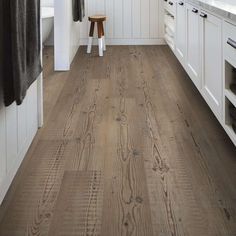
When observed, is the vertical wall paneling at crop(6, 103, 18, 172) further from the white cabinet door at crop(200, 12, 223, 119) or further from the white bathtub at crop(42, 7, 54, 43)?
the white bathtub at crop(42, 7, 54, 43)

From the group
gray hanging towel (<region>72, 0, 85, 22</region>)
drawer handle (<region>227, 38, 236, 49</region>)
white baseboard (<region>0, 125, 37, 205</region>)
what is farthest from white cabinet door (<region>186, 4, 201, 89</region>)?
gray hanging towel (<region>72, 0, 85, 22</region>)

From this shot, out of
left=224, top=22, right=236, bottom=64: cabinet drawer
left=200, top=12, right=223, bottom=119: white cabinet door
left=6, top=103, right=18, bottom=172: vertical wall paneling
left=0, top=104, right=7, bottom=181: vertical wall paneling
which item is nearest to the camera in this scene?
left=0, top=104, right=7, bottom=181: vertical wall paneling

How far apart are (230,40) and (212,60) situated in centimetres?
49

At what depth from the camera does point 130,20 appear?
5.77 metres

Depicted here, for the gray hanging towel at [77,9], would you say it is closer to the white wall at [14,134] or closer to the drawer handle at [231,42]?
the white wall at [14,134]

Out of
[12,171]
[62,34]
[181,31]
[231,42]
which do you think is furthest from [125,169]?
[62,34]

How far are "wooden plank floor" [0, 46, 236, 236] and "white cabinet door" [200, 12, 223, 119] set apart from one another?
0.71ft

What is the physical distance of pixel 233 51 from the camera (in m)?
1.86

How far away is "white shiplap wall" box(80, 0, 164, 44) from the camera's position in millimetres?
5707

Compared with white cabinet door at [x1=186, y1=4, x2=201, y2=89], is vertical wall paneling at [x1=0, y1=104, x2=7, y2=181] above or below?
below

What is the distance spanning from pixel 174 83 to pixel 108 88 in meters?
0.63

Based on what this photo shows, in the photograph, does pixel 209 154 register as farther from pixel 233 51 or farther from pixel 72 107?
pixel 72 107

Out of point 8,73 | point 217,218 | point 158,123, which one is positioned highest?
point 8,73

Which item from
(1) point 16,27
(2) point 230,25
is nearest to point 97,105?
(2) point 230,25
